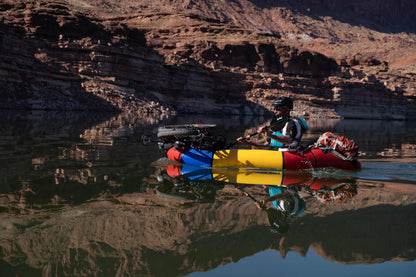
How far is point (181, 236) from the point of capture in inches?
156

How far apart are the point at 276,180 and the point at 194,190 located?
1839mm

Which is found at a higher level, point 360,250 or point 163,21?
point 163,21

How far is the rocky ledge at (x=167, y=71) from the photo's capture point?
3991 centimetres

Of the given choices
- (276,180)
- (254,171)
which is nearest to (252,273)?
(276,180)

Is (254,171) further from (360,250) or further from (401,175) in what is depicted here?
(360,250)

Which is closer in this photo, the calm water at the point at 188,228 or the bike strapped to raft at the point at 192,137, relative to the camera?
the calm water at the point at 188,228

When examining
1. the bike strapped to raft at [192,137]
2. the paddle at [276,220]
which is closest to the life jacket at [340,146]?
the bike strapped to raft at [192,137]

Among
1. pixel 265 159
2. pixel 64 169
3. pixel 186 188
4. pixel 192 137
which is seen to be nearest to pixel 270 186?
pixel 186 188

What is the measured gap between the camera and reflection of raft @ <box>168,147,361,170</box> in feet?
26.2

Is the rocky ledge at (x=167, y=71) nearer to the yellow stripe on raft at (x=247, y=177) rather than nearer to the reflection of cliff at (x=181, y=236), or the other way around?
the yellow stripe on raft at (x=247, y=177)

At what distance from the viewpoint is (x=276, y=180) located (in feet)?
23.1

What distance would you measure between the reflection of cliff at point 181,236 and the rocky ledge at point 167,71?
34478 mm

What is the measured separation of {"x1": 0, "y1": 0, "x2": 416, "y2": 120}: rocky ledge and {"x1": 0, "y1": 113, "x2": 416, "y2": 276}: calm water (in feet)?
109

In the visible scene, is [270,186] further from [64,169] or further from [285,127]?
[64,169]
